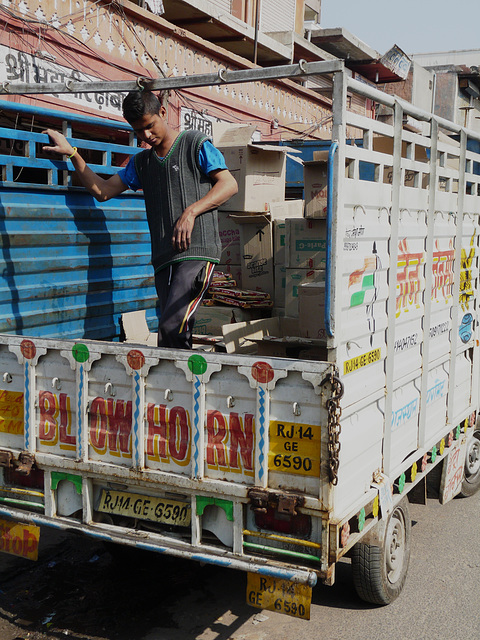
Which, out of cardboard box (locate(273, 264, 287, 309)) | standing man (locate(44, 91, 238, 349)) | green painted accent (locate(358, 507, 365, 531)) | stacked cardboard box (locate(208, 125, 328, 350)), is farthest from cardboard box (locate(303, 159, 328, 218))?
green painted accent (locate(358, 507, 365, 531))

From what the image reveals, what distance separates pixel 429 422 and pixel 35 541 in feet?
7.73

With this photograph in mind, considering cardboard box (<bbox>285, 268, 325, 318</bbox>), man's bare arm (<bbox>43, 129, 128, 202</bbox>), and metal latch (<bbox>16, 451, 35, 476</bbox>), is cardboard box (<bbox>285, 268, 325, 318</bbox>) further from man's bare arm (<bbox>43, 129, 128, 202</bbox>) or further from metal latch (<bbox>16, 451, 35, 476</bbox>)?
metal latch (<bbox>16, 451, 35, 476</bbox>)

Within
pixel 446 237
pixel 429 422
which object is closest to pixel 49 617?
pixel 429 422

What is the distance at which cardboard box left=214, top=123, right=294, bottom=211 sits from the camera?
603 cm

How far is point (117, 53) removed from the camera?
368 inches

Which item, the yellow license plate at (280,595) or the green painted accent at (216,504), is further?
the green painted accent at (216,504)

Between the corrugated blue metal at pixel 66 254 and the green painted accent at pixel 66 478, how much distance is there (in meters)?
0.97

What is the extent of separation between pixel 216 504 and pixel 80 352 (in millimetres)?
943

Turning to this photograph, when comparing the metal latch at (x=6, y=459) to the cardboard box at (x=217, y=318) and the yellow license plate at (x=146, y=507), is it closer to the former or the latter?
the yellow license plate at (x=146, y=507)

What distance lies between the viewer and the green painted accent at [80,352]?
321 centimetres

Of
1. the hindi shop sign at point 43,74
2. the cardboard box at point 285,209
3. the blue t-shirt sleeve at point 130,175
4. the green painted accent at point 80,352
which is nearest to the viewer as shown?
the green painted accent at point 80,352

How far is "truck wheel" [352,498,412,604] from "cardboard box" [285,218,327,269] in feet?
7.08

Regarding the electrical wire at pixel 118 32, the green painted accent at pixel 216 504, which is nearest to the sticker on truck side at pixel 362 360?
the green painted accent at pixel 216 504

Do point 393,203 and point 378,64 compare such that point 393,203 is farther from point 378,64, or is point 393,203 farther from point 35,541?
point 378,64
